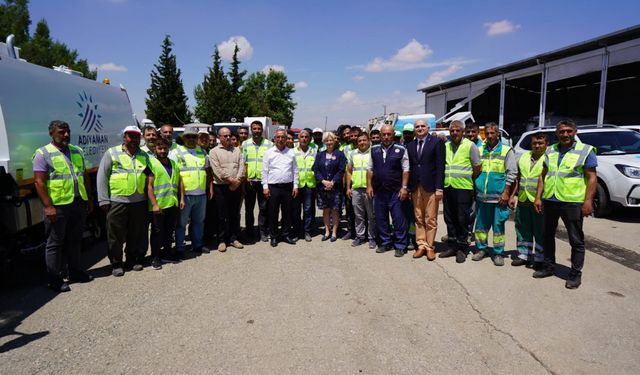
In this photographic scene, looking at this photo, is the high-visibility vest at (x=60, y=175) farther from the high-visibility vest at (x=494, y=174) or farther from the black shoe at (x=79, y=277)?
the high-visibility vest at (x=494, y=174)

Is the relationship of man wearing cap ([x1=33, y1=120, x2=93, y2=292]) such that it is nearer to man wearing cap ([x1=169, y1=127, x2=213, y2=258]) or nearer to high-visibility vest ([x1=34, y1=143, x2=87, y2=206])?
high-visibility vest ([x1=34, y1=143, x2=87, y2=206])

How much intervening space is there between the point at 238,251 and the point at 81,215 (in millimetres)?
2174

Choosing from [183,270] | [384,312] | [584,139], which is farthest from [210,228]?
[584,139]

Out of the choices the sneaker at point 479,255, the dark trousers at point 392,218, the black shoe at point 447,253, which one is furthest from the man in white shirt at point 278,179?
the sneaker at point 479,255

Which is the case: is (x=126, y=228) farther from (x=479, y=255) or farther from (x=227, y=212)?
(x=479, y=255)

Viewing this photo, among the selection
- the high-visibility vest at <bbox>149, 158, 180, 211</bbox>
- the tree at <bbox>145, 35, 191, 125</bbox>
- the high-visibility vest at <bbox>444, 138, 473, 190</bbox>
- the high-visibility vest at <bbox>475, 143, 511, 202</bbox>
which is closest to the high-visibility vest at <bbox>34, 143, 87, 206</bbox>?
the high-visibility vest at <bbox>149, 158, 180, 211</bbox>

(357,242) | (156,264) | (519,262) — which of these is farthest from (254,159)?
(519,262)

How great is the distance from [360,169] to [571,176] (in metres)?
2.79

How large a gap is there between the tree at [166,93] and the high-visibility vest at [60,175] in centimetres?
3142

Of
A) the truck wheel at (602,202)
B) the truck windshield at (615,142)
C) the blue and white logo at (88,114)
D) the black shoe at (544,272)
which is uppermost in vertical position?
the blue and white logo at (88,114)

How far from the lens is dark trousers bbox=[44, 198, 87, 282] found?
4.44 meters

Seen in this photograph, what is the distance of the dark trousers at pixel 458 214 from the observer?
540 centimetres

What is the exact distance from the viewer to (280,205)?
655 centimetres

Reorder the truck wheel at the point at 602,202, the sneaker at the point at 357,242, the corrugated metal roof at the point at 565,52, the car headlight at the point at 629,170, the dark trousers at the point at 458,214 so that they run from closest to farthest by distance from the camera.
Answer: the dark trousers at the point at 458,214 → the sneaker at the point at 357,242 → the car headlight at the point at 629,170 → the truck wheel at the point at 602,202 → the corrugated metal roof at the point at 565,52
